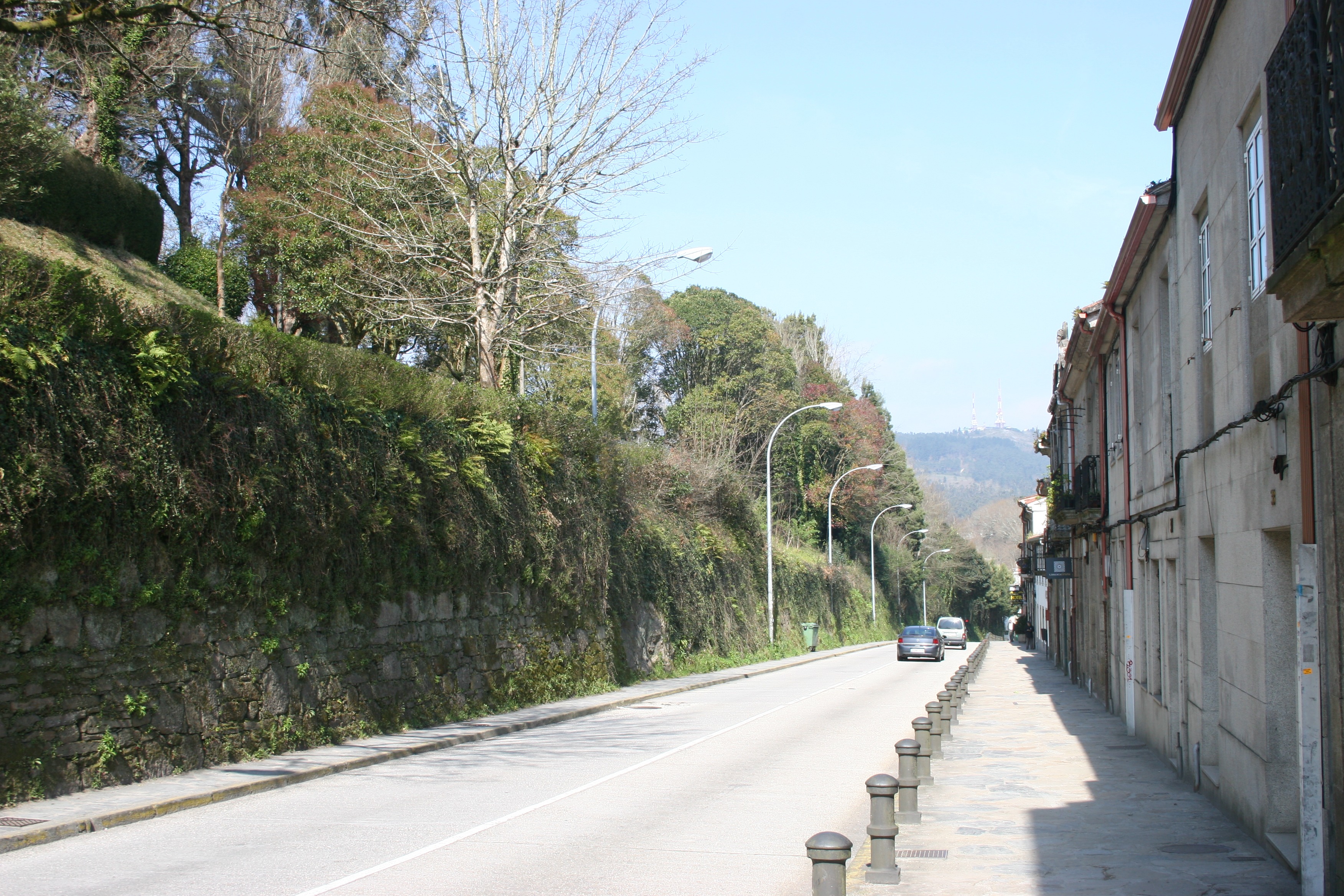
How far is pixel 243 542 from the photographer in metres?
12.5

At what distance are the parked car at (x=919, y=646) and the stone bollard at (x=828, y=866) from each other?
36.1 m

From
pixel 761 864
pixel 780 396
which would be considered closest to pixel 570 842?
pixel 761 864

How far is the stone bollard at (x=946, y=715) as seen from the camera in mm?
14906

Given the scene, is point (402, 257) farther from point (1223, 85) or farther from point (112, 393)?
point (1223, 85)

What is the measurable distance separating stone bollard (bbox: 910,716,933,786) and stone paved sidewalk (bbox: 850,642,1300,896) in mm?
256

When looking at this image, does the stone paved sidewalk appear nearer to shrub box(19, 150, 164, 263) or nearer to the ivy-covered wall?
the ivy-covered wall

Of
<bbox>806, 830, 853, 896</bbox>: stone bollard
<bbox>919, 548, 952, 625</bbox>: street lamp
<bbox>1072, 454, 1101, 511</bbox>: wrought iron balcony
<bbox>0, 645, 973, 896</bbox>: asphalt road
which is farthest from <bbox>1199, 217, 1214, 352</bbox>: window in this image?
<bbox>919, 548, 952, 625</bbox>: street lamp

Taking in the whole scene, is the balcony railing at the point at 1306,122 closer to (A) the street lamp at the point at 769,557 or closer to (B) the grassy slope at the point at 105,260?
(B) the grassy slope at the point at 105,260

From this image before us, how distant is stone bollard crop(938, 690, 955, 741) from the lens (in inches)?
587

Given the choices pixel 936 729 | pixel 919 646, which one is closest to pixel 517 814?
pixel 936 729

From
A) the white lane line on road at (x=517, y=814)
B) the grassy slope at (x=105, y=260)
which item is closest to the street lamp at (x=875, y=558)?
the grassy slope at (x=105, y=260)

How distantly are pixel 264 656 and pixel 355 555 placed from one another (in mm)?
2193

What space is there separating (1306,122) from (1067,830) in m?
6.12

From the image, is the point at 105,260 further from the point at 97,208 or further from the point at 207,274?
the point at 207,274
